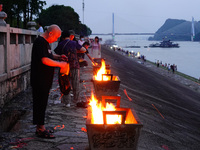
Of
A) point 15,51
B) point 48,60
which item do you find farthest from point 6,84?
point 48,60

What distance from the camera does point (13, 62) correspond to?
817cm

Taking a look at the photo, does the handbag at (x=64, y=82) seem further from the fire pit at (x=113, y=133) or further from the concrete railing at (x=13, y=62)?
the fire pit at (x=113, y=133)

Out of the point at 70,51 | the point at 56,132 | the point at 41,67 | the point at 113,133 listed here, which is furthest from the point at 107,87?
the point at 113,133

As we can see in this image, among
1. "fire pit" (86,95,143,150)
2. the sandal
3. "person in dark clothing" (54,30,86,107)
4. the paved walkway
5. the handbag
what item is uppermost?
"person in dark clothing" (54,30,86,107)

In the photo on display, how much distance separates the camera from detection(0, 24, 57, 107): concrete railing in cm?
723

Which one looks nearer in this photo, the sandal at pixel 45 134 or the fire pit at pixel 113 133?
the fire pit at pixel 113 133

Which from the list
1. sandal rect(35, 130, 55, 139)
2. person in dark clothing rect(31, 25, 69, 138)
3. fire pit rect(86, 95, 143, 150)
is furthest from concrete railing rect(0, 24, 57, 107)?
fire pit rect(86, 95, 143, 150)

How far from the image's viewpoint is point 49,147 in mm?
Answer: 4320

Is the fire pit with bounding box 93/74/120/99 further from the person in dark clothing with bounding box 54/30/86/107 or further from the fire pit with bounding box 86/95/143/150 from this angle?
the fire pit with bounding box 86/95/143/150

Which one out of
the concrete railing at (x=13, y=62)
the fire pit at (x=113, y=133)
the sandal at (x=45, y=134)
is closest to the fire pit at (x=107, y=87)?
the concrete railing at (x=13, y=62)

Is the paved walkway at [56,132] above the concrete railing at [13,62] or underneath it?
underneath

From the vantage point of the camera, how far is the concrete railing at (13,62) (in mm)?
7234

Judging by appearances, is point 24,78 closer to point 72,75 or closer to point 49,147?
point 72,75

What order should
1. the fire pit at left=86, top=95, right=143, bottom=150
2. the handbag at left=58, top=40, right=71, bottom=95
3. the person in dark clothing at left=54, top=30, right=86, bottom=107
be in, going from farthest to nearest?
1. the person in dark clothing at left=54, top=30, right=86, bottom=107
2. the handbag at left=58, top=40, right=71, bottom=95
3. the fire pit at left=86, top=95, right=143, bottom=150
